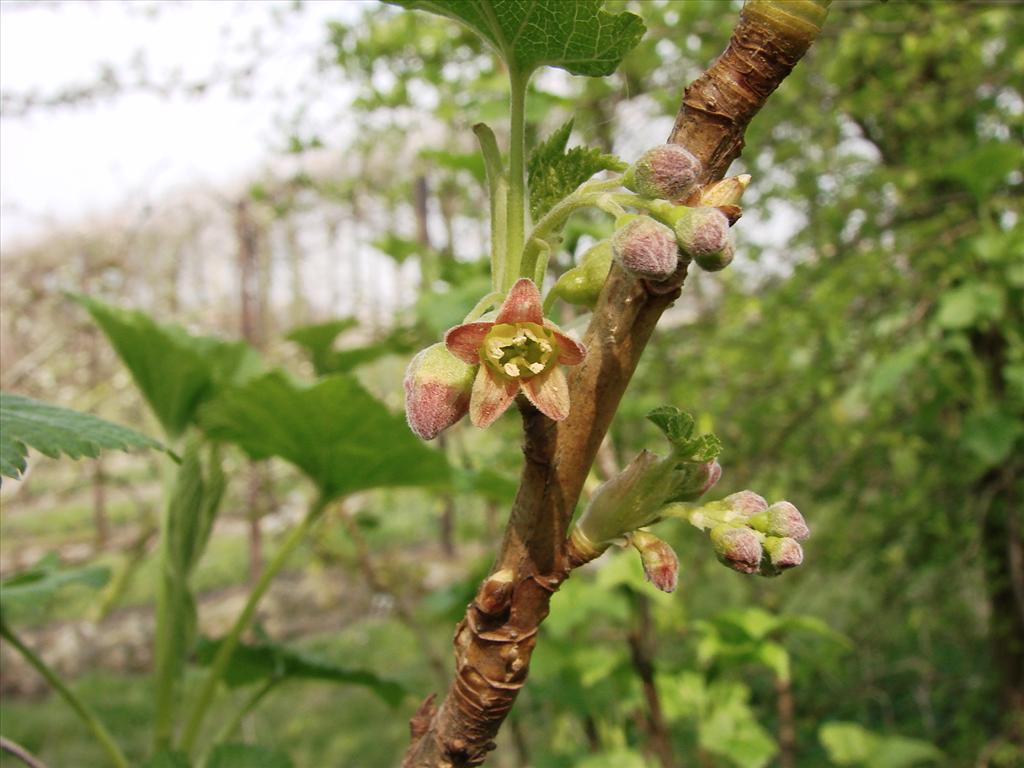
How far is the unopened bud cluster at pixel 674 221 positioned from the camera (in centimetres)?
49

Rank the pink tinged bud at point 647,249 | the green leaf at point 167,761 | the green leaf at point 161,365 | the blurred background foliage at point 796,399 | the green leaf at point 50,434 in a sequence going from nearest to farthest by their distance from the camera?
the pink tinged bud at point 647,249 < the green leaf at point 50,434 < the green leaf at point 167,761 < the green leaf at point 161,365 < the blurred background foliage at point 796,399

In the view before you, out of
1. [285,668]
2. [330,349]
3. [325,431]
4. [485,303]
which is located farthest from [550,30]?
[330,349]

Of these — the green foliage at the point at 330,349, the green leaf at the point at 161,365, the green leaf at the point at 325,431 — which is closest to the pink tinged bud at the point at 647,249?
the green leaf at the point at 325,431

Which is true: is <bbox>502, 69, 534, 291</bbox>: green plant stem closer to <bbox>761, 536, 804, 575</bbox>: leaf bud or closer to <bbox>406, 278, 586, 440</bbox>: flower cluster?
<bbox>406, 278, 586, 440</bbox>: flower cluster

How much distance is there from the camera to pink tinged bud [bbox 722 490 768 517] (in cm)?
57

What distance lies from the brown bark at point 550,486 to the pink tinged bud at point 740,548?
0.09 m

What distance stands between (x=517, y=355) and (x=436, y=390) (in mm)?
68

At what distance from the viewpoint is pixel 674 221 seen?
1.69ft

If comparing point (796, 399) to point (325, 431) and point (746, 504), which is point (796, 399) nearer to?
point (325, 431)

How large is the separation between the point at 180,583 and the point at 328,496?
32 centimetres

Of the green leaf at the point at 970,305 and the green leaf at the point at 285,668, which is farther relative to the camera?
the green leaf at the point at 970,305

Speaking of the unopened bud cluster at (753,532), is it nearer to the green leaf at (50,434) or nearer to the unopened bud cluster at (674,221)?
the unopened bud cluster at (674,221)

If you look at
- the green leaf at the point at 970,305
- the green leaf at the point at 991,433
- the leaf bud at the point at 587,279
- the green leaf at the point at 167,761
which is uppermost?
the leaf bud at the point at 587,279

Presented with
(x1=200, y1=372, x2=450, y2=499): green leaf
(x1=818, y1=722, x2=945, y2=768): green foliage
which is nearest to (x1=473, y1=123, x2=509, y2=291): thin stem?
(x1=200, y1=372, x2=450, y2=499): green leaf
